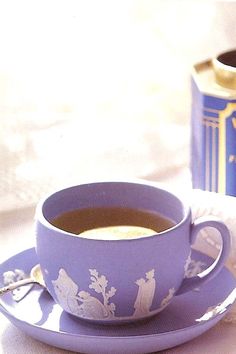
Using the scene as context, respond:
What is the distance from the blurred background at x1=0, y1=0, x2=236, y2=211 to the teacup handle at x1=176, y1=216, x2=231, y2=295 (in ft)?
0.91

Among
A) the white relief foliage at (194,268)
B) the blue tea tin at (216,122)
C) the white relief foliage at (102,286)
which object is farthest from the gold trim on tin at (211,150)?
the white relief foliage at (102,286)

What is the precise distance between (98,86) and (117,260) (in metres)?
0.44

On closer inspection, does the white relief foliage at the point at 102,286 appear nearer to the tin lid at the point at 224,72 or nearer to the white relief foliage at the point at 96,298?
the white relief foliage at the point at 96,298

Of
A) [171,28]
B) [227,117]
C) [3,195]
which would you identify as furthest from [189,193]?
[171,28]

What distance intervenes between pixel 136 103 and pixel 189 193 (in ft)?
1.09

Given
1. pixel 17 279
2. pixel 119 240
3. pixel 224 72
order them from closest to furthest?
1. pixel 119 240
2. pixel 17 279
3. pixel 224 72

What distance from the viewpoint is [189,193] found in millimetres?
611

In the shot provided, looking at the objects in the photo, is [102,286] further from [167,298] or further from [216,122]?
[216,122]

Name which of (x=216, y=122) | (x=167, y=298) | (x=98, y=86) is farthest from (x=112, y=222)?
(x=98, y=86)

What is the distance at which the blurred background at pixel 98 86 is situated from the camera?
0.83m

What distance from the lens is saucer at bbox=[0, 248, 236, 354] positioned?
494 millimetres

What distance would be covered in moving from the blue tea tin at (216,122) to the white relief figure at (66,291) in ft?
0.86

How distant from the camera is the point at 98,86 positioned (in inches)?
35.2

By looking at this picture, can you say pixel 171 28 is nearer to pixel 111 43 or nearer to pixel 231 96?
pixel 111 43
